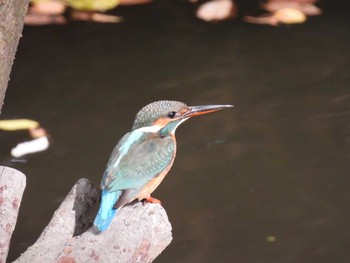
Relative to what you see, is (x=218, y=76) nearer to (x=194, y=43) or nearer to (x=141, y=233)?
(x=194, y=43)

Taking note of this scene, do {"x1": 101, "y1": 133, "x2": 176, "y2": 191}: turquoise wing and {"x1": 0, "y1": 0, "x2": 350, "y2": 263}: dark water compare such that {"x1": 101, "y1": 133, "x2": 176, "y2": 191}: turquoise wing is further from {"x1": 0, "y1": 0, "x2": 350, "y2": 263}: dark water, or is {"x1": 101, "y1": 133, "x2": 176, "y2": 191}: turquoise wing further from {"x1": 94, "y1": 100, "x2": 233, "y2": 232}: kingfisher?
{"x1": 0, "y1": 0, "x2": 350, "y2": 263}: dark water

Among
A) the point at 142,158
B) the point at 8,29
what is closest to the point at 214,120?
the point at 142,158

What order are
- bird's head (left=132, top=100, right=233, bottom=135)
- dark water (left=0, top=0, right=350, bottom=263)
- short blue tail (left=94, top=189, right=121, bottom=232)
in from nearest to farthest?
short blue tail (left=94, top=189, right=121, bottom=232) → bird's head (left=132, top=100, right=233, bottom=135) → dark water (left=0, top=0, right=350, bottom=263)

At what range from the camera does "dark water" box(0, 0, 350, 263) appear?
3805mm

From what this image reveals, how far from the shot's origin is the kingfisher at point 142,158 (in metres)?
2.43

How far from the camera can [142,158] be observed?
254cm

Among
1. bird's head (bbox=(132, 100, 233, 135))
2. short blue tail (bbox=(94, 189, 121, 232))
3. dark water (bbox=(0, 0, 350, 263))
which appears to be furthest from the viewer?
dark water (bbox=(0, 0, 350, 263))

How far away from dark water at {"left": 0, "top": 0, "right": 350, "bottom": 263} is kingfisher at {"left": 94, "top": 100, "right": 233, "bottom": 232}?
46.4 inches

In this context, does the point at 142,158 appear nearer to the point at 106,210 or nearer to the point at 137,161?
the point at 137,161

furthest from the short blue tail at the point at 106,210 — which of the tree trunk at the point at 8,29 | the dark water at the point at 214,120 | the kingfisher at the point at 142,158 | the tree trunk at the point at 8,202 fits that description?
the dark water at the point at 214,120

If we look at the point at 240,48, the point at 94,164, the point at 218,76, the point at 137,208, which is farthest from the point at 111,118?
the point at 137,208

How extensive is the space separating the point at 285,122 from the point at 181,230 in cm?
98

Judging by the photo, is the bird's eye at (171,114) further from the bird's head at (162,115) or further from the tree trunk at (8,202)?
the tree trunk at (8,202)

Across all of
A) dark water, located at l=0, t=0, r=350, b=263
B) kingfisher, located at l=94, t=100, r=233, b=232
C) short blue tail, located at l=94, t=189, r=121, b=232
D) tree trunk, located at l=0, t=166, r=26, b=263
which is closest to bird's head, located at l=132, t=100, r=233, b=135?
kingfisher, located at l=94, t=100, r=233, b=232
